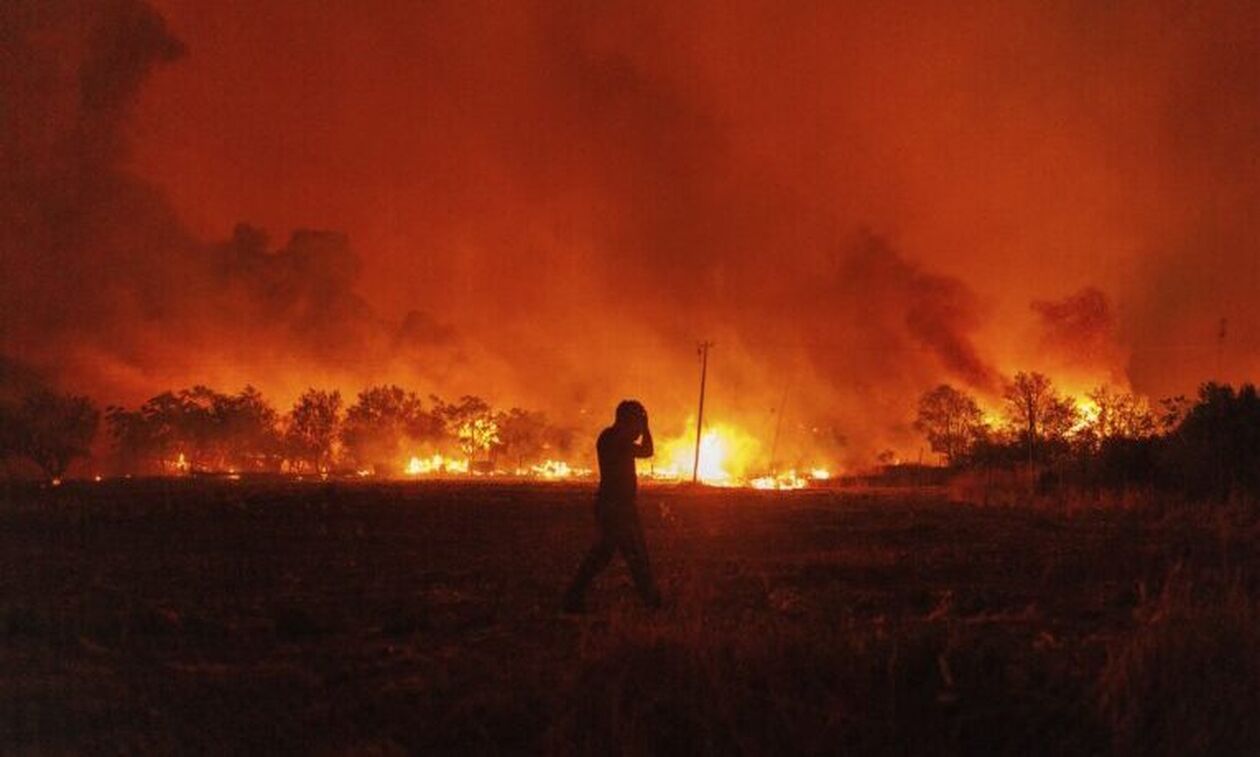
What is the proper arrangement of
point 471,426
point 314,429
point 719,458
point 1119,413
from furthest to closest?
point 471,426 < point 314,429 < point 719,458 < point 1119,413

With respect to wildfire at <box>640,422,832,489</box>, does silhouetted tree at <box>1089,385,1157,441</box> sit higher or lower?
higher

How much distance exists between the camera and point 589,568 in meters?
10.7

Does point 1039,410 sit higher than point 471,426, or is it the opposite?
point 1039,410

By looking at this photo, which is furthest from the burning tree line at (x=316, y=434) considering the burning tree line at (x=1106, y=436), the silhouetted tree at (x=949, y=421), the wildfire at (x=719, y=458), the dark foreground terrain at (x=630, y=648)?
the dark foreground terrain at (x=630, y=648)

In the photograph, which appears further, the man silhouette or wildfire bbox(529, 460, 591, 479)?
wildfire bbox(529, 460, 591, 479)

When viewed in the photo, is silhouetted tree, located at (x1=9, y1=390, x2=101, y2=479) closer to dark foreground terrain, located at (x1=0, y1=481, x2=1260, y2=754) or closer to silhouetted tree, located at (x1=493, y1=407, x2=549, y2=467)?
silhouetted tree, located at (x1=493, y1=407, x2=549, y2=467)

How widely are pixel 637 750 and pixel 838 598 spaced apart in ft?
21.7

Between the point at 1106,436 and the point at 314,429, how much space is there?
189 ft

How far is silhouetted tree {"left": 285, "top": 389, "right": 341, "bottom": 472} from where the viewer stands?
79875 millimetres

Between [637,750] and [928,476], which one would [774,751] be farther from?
[928,476]

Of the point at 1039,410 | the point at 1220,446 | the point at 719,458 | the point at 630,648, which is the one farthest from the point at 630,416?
the point at 719,458

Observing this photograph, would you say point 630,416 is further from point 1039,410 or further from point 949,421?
point 949,421

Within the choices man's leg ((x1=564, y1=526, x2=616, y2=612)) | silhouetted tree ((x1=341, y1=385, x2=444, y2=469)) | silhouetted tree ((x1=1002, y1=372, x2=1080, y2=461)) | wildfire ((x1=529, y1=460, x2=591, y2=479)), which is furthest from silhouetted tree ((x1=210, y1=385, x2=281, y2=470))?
man's leg ((x1=564, y1=526, x2=616, y2=612))

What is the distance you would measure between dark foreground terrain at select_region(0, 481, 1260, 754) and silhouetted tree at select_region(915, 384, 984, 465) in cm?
4731
